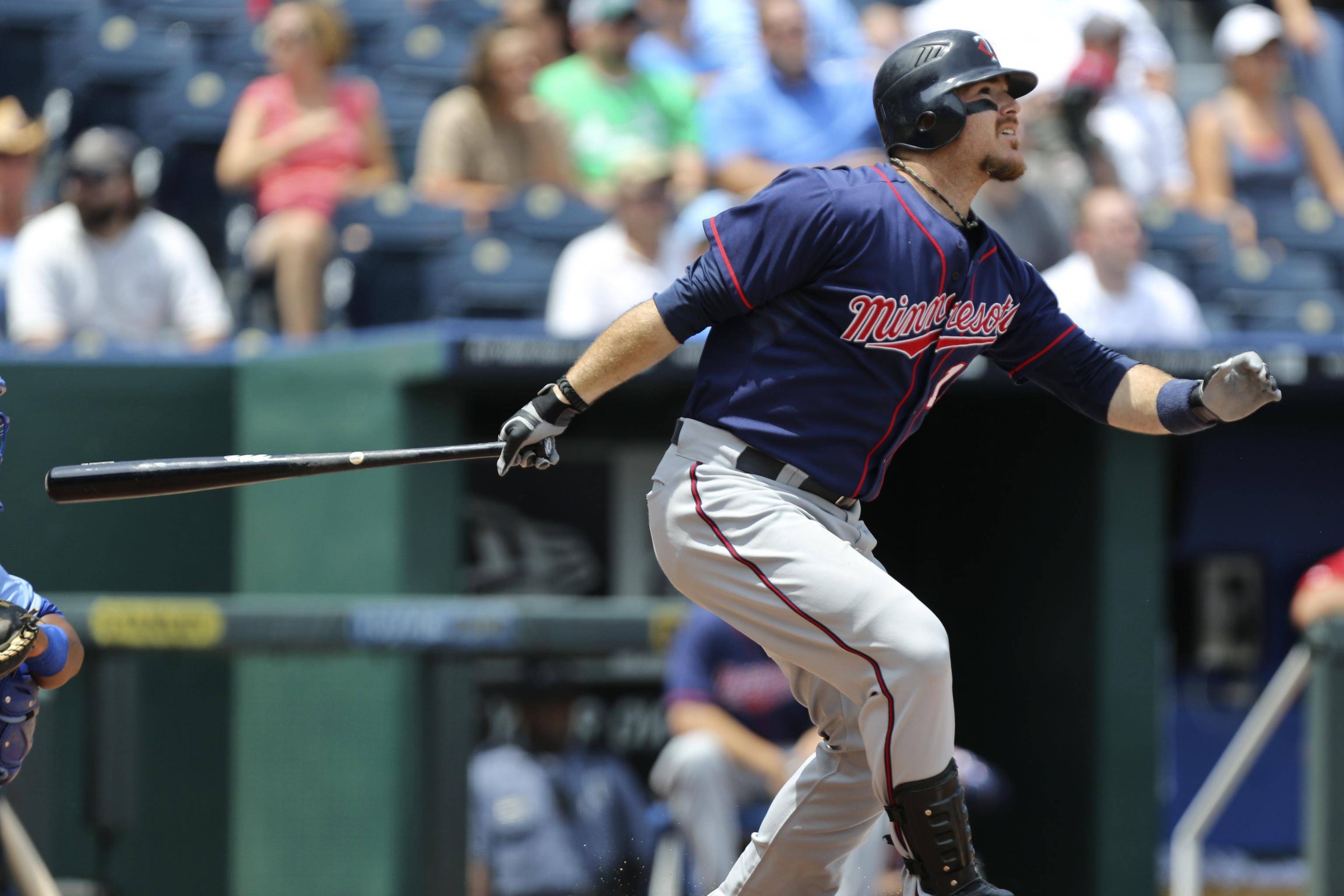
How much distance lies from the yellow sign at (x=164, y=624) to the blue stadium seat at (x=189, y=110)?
8.99ft

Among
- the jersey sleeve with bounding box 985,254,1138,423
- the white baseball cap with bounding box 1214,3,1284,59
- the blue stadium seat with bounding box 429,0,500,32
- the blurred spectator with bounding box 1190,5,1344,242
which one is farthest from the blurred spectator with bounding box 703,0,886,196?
the jersey sleeve with bounding box 985,254,1138,423

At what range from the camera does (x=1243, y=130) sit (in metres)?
8.42

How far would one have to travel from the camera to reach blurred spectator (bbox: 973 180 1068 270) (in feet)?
22.2

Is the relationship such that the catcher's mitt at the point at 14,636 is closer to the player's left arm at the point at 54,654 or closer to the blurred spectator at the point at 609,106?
the player's left arm at the point at 54,654

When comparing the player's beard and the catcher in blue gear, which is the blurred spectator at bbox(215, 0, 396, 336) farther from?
the player's beard

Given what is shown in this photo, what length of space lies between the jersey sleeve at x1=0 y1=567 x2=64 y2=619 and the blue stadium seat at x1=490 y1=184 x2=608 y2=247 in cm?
373

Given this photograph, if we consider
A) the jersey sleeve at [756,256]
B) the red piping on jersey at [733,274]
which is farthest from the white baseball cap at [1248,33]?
the red piping on jersey at [733,274]

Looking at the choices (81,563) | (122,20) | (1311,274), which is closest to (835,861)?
(81,563)

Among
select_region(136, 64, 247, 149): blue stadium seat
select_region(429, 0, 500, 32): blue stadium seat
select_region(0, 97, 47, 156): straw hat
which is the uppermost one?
select_region(429, 0, 500, 32): blue stadium seat

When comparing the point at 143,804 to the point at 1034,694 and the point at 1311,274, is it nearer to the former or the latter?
the point at 1034,694

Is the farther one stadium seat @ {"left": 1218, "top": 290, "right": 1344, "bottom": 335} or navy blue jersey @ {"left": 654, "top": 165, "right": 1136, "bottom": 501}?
stadium seat @ {"left": 1218, "top": 290, "right": 1344, "bottom": 335}

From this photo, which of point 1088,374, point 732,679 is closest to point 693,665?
point 732,679

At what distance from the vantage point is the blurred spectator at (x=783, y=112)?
7477 millimetres

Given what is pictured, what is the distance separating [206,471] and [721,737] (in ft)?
7.61
